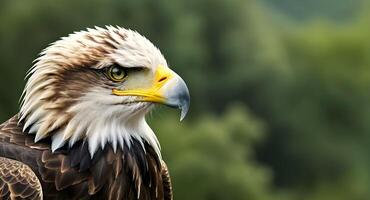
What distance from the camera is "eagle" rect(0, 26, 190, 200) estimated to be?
6.41 metres

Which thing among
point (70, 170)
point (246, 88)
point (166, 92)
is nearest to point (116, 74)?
point (166, 92)

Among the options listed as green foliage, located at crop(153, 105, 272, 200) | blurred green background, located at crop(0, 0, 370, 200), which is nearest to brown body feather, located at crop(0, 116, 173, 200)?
green foliage, located at crop(153, 105, 272, 200)

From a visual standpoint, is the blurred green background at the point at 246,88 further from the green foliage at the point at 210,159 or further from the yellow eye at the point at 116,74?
the yellow eye at the point at 116,74

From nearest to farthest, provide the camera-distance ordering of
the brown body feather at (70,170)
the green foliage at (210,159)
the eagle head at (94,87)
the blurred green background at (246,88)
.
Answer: the brown body feather at (70,170) → the eagle head at (94,87) → the green foliage at (210,159) → the blurred green background at (246,88)

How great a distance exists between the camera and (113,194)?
6.54m

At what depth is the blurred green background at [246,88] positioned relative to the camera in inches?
1385

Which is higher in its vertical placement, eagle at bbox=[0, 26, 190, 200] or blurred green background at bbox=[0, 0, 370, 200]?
blurred green background at bbox=[0, 0, 370, 200]

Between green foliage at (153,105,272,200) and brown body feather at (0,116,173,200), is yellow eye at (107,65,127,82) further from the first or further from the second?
green foliage at (153,105,272,200)

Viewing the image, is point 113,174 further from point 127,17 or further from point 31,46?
point 127,17

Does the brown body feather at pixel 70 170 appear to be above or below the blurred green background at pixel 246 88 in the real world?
below

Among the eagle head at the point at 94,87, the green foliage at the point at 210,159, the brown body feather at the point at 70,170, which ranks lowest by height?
the brown body feather at the point at 70,170

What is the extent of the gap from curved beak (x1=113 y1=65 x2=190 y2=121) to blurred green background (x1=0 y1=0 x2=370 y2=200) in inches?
987

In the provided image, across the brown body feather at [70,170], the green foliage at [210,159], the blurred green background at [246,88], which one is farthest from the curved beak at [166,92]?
the blurred green background at [246,88]

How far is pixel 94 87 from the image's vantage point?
6469mm
